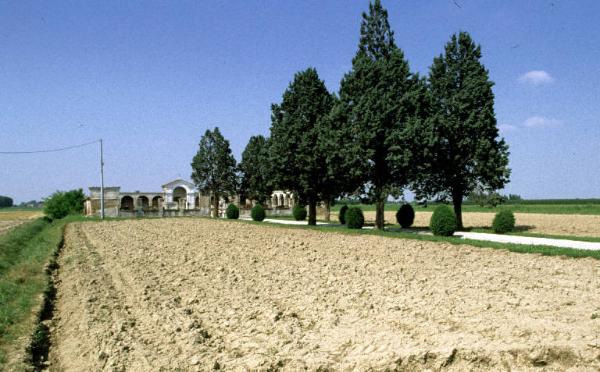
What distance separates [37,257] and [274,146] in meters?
18.8

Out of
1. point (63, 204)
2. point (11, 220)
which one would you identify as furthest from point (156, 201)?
point (11, 220)

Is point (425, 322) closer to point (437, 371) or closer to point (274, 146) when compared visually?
point (437, 371)

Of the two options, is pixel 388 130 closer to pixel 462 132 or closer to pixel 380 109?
pixel 380 109

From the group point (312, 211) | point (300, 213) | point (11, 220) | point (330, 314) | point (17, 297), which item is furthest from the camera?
point (11, 220)

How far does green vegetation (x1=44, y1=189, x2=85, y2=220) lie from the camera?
61484 mm

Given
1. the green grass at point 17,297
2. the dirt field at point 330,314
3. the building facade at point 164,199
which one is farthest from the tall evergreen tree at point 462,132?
the building facade at point 164,199

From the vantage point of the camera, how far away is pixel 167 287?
11047 millimetres

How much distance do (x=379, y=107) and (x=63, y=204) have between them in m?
52.6

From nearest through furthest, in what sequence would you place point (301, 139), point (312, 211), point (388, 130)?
1. point (388, 130)
2. point (301, 139)
3. point (312, 211)

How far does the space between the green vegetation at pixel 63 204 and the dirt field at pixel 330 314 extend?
52.4 meters

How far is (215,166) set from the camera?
56.4m

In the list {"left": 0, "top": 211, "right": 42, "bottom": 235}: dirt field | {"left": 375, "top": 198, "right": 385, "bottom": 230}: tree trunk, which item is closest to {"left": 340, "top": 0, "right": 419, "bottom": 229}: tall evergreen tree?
{"left": 375, "top": 198, "right": 385, "bottom": 230}: tree trunk

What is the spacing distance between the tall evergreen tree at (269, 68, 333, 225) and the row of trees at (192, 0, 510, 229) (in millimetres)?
A: 72

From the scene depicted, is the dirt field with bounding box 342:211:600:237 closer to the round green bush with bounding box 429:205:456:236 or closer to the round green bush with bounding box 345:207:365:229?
the round green bush with bounding box 429:205:456:236
